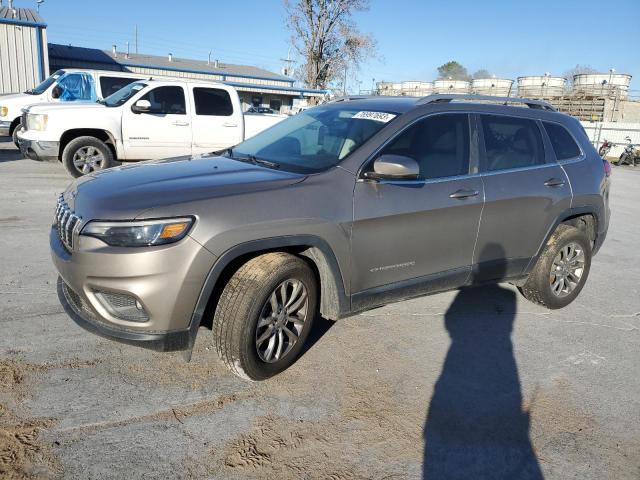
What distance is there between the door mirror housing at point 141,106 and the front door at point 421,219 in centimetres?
699

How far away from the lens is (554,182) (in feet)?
14.5

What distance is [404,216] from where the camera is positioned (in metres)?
3.50

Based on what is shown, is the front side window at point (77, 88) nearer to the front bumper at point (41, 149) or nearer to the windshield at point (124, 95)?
the windshield at point (124, 95)

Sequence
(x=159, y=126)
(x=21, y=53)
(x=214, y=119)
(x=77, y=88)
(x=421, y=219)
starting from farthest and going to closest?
1. (x=21, y=53)
2. (x=77, y=88)
3. (x=214, y=119)
4. (x=159, y=126)
5. (x=421, y=219)

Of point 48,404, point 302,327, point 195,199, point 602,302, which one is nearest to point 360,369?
point 302,327

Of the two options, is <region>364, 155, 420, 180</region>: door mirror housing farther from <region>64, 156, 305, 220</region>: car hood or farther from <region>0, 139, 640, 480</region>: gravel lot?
<region>0, 139, 640, 480</region>: gravel lot

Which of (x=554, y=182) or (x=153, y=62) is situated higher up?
(x=153, y=62)

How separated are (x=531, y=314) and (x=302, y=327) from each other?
8.04 feet

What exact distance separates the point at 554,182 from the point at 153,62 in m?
39.1

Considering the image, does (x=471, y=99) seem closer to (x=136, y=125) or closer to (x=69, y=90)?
(x=136, y=125)

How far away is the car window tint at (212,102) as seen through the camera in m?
10.2

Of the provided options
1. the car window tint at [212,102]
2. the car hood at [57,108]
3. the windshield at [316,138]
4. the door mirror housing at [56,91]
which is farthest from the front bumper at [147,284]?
the door mirror housing at [56,91]

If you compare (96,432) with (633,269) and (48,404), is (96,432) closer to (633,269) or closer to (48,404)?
(48,404)

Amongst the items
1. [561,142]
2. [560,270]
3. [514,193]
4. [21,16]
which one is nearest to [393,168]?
[514,193]
